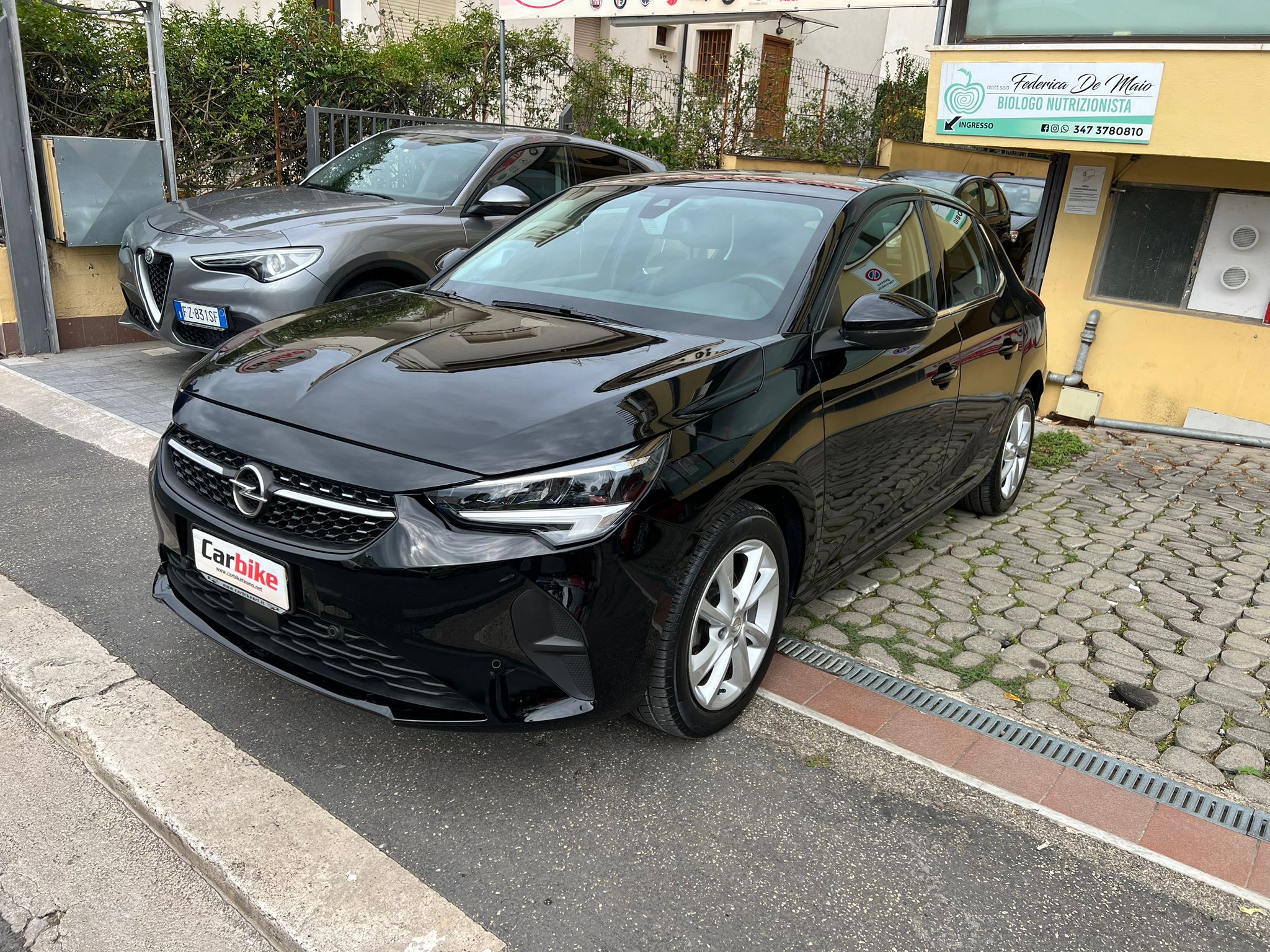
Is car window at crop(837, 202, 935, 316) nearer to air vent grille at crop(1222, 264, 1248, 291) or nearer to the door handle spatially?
the door handle

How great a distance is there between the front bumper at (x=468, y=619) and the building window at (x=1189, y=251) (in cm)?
634

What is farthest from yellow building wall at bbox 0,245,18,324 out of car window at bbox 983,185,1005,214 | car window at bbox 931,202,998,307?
car window at bbox 983,185,1005,214

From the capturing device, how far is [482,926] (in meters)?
2.36

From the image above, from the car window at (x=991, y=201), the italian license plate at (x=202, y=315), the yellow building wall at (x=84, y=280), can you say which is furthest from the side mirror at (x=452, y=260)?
the car window at (x=991, y=201)

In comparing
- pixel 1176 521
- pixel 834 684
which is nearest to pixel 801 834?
pixel 834 684

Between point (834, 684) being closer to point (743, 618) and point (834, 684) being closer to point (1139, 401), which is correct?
point (743, 618)

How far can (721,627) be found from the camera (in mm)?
A: 2990

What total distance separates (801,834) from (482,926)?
2.95 feet

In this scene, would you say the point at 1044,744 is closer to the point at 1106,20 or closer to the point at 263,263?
the point at 263,263

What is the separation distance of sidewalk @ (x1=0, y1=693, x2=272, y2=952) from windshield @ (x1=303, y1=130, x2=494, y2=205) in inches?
195

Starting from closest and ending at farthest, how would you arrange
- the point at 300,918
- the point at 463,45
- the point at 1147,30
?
1. the point at 300,918
2. the point at 1147,30
3. the point at 463,45

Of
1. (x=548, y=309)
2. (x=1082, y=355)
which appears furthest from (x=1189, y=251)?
(x=548, y=309)

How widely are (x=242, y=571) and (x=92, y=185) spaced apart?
5928 mm

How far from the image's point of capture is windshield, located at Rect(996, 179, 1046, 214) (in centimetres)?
1249
